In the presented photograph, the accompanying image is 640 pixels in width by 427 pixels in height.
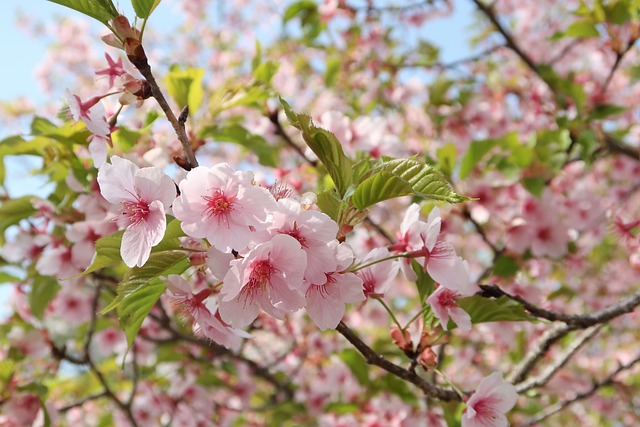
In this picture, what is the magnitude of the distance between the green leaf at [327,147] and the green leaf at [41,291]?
136 centimetres

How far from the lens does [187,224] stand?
965 mm

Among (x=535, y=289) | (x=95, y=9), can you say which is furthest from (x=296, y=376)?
(x=95, y=9)

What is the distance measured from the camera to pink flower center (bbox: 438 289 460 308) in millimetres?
1219

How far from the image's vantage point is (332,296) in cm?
105

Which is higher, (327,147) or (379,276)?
(327,147)

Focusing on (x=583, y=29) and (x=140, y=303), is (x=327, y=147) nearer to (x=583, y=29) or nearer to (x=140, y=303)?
(x=140, y=303)

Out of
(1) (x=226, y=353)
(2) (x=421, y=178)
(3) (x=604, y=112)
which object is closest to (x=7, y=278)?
(1) (x=226, y=353)

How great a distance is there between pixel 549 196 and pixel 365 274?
140 cm

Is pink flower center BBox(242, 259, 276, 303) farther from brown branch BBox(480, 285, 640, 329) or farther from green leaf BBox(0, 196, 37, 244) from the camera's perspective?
green leaf BBox(0, 196, 37, 244)

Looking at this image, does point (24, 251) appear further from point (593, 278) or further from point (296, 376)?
point (593, 278)

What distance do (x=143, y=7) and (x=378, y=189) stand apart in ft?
1.91

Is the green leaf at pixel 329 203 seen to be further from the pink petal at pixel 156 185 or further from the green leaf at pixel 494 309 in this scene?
the green leaf at pixel 494 309

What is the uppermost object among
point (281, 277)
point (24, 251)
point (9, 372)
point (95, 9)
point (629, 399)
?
point (95, 9)

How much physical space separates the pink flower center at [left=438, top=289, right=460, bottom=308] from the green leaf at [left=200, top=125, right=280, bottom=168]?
3.12 ft
